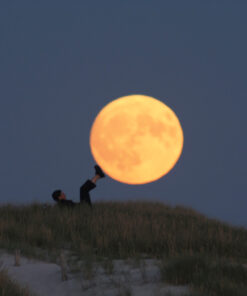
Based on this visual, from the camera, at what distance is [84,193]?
14.3 metres

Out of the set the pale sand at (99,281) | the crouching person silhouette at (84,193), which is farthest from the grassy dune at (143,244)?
the crouching person silhouette at (84,193)

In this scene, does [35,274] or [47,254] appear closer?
[35,274]

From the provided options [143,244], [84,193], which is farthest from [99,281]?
[84,193]

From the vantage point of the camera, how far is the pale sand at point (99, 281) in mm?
5641

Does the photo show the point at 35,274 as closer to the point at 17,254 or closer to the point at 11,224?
the point at 17,254

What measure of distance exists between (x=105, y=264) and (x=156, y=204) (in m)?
10.5

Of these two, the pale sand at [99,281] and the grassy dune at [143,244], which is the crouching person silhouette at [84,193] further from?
the pale sand at [99,281]

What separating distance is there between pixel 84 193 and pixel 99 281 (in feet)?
26.5

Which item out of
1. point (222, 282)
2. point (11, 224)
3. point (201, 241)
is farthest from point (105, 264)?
point (11, 224)

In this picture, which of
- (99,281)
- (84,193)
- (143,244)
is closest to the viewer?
(99,281)

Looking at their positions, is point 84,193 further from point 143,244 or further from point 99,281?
point 99,281

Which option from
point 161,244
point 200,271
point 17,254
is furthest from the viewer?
point 161,244

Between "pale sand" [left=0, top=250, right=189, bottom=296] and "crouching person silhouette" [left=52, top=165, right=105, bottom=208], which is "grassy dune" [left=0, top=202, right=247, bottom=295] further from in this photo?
"crouching person silhouette" [left=52, top=165, right=105, bottom=208]

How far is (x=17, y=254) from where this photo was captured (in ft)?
24.8
